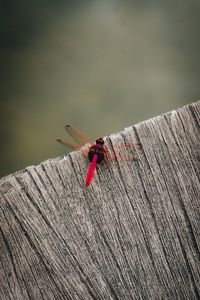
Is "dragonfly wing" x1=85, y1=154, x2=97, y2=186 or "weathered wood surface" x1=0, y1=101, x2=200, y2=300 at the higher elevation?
"dragonfly wing" x1=85, y1=154, x2=97, y2=186

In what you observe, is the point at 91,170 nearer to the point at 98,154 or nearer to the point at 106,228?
the point at 98,154

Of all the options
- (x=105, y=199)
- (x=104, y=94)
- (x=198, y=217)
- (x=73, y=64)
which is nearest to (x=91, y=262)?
(x=105, y=199)

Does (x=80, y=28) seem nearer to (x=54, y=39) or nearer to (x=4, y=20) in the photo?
(x=54, y=39)

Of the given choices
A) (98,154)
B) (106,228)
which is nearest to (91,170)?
(98,154)

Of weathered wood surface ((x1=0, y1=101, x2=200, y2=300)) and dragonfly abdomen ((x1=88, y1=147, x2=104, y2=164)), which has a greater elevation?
dragonfly abdomen ((x1=88, y1=147, x2=104, y2=164))

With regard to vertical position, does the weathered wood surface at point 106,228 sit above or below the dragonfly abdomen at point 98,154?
below

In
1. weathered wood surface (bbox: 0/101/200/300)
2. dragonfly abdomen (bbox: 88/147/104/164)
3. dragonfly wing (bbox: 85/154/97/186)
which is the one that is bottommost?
weathered wood surface (bbox: 0/101/200/300)

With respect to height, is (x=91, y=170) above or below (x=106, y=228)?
above

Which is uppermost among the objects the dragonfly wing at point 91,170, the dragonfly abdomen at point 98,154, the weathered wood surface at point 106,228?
the dragonfly abdomen at point 98,154
